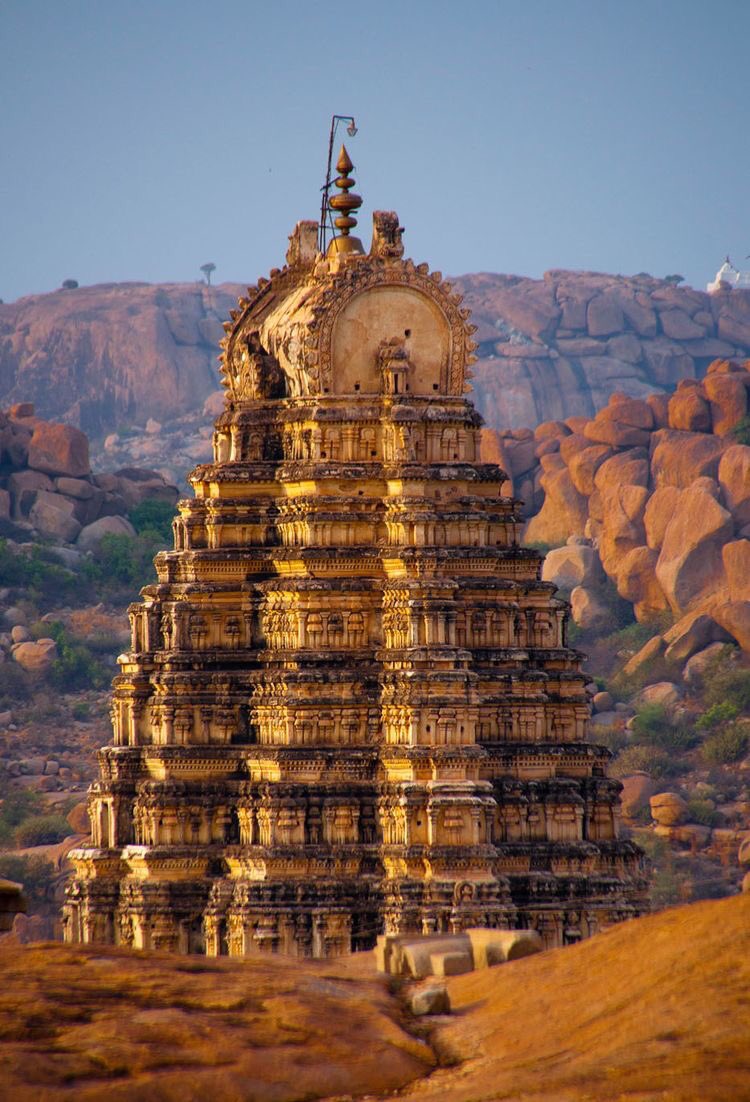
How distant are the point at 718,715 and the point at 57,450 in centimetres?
3029

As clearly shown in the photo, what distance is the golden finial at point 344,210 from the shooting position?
164ft

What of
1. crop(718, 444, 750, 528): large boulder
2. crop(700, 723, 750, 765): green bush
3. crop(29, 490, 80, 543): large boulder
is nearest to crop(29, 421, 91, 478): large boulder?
crop(29, 490, 80, 543): large boulder

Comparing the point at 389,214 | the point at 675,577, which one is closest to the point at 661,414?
the point at 675,577

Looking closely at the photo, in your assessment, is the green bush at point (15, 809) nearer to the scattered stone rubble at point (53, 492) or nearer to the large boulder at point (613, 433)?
the scattered stone rubble at point (53, 492)

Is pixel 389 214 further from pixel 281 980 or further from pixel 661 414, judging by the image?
pixel 661 414

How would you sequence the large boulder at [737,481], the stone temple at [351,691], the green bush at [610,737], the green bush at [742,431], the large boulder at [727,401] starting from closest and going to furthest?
the stone temple at [351,691] < the green bush at [610,737] < the large boulder at [737,481] < the green bush at [742,431] < the large boulder at [727,401]

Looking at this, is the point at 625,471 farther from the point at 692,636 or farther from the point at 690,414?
the point at 692,636

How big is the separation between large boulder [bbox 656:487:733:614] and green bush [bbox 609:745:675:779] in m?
10.8

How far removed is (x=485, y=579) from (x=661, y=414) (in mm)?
66284

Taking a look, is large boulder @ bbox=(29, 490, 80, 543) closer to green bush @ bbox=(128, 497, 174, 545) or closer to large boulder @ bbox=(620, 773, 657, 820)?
green bush @ bbox=(128, 497, 174, 545)

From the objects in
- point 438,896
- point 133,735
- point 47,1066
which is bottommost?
point 47,1066

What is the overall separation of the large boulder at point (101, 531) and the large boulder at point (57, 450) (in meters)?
2.41

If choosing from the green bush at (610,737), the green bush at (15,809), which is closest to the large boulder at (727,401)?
the green bush at (610,737)

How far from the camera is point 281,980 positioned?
1166 inches
